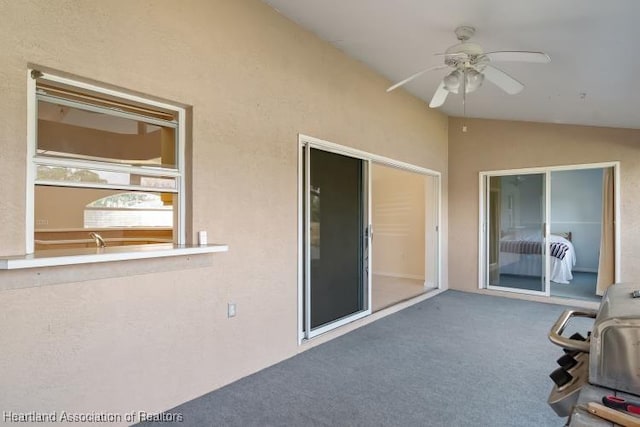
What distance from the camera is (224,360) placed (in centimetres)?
280

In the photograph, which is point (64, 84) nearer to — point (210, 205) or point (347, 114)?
point (210, 205)

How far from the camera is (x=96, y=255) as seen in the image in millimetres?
2031

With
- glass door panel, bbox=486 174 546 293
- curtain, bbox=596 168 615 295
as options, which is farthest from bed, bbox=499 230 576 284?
curtain, bbox=596 168 615 295

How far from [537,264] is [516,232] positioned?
0.56 metres

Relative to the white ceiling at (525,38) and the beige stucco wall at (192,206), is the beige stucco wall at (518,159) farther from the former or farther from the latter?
the beige stucco wall at (192,206)

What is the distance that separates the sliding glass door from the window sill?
1214 millimetres

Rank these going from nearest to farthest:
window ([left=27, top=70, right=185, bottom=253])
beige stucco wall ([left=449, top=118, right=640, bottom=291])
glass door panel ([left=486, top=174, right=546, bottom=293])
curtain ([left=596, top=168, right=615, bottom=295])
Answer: window ([left=27, top=70, right=185, bottom=253]) → beige stucco wall ([left=449, top=118, right=640, bottom=291]) → curtain ([left=596, top=168, right=615, bottom=295]) → glass door panel ([left=486, top=174, right=546, bottom=293])

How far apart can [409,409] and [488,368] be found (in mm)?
1042

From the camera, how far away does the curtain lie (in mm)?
4988

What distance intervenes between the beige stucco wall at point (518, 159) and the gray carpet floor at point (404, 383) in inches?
72.9

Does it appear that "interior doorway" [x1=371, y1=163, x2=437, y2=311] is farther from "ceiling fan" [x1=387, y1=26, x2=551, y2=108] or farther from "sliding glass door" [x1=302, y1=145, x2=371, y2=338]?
"ceiling fan" [x1=387, y1=26, x2=551, y2=108]

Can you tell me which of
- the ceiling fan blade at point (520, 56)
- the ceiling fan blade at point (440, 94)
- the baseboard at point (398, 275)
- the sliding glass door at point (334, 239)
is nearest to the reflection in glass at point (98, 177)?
the sliding glass door at point (334, 239)

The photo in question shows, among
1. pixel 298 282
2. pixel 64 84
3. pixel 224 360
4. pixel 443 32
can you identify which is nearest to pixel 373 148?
pixel 443 32

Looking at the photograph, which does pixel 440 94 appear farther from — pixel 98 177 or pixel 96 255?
pixel 96 255
